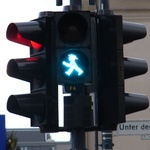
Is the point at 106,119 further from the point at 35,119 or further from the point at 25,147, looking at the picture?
the point at 25,147

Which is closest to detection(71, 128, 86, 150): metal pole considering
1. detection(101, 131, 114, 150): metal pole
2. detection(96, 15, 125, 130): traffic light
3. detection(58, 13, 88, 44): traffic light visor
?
detection(96, 15, 125, 130): traffic light

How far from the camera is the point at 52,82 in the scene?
844 centimetres

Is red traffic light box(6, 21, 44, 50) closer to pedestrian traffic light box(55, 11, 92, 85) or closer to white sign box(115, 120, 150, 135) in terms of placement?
pedestrian traffic light box(55, 11, 92, 85)

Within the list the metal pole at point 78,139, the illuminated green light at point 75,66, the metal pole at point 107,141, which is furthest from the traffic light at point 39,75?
the metal pole at point 107,141

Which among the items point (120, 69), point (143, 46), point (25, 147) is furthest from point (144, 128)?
point (25, 147)

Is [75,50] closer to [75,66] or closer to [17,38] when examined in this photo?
[75,66]

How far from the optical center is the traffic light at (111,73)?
8562 millimetres

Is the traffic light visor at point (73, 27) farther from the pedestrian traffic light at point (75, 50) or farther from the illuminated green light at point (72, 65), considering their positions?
the illuminated green light at point (72, 65)

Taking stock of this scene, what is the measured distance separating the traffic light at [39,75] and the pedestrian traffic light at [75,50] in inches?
3.4

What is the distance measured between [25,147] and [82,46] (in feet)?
127

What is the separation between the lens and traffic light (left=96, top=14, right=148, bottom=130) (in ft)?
28.1

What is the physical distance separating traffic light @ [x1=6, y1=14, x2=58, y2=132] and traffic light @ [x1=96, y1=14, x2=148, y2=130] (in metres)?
0.51

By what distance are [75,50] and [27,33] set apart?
20.9 inches

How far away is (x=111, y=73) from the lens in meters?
8.60
